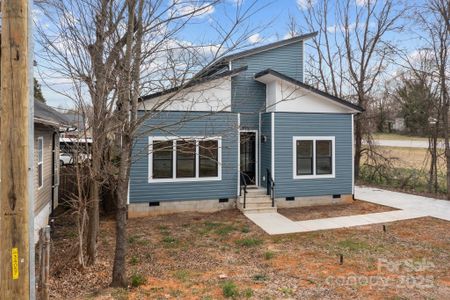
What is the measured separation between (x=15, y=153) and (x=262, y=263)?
513cm

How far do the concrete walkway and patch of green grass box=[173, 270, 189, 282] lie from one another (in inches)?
131

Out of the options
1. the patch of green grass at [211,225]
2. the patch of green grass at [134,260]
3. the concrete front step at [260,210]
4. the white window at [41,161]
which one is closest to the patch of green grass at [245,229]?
the patch of green grass at [211,225]

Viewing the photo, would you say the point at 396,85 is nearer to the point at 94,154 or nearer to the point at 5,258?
the point at 94,154

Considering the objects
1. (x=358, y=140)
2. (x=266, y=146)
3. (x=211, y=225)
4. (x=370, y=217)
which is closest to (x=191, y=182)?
(x=211, y=225)

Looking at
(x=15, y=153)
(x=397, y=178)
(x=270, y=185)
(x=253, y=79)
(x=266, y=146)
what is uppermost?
(x=253, y=79)

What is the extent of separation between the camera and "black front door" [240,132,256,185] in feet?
Answer: 41.6

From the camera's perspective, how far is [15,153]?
8.14ft

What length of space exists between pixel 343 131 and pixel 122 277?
985 cm

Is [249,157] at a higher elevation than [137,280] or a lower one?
higher

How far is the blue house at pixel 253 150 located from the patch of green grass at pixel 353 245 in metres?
3.71

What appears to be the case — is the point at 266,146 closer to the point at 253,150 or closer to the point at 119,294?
the point at 253,150

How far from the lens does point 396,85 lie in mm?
20109

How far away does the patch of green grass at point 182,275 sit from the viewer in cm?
570

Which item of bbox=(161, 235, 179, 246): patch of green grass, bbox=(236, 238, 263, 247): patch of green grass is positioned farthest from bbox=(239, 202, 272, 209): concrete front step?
bbox=(161, 235, 179, 246): patch of green grass
